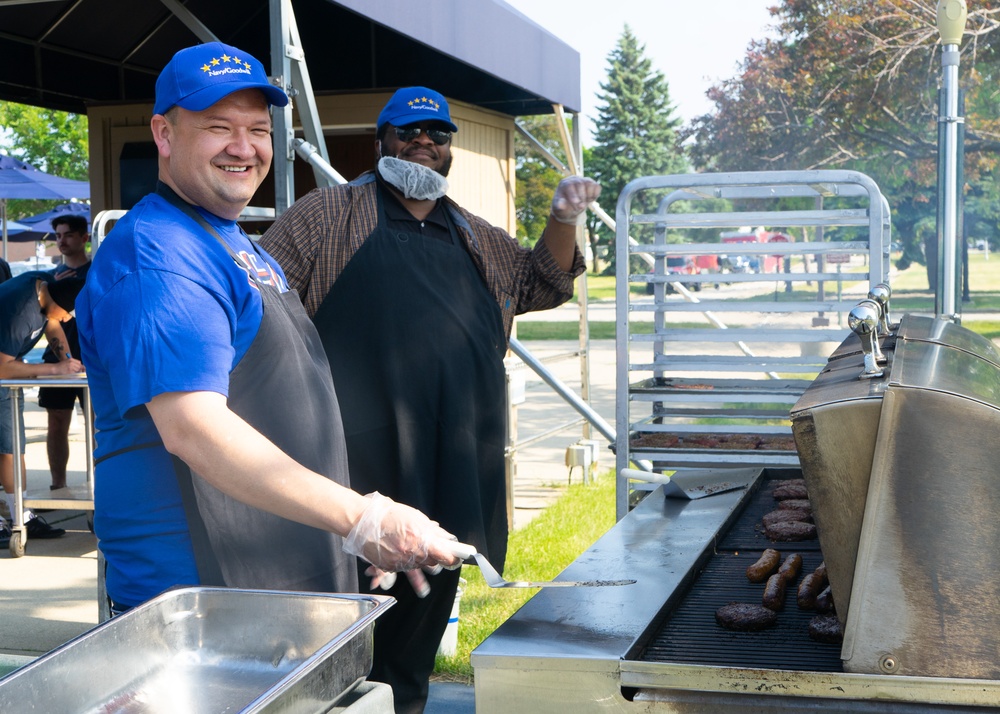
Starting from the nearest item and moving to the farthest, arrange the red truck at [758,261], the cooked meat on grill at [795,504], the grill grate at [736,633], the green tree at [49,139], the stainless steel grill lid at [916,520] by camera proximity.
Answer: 1. the stainless steel grill lid at [916,520]
2. the grill grate at [736,633]
3. the cooked meat on grill at [795,504]
4. the green tree at [49,139]
5. the red truck at [758,261]

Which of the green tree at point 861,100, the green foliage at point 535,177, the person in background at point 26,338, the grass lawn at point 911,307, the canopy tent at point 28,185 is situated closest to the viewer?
the person in background at point 26,338

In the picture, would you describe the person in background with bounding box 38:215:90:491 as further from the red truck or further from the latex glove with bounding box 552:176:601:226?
the red truck

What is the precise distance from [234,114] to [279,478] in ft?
2.35

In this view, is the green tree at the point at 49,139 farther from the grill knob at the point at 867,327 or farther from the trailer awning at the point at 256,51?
the grill knob at the point at 867,327

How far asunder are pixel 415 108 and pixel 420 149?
13 centimetres

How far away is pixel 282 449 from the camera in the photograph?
6.09ft

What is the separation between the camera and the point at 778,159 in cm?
2016

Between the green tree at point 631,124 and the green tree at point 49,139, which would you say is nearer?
the green tree at point 49,139

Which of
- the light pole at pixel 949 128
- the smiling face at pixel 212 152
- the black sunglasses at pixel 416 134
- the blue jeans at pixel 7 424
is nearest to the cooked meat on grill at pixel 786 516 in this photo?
the black sunglasses at pixel 416 134

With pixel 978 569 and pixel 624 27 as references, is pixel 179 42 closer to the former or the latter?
pixel 978 569

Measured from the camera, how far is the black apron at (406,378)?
2.89 meters

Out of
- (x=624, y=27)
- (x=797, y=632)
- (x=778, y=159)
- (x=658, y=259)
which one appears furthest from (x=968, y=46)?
(x=624, y=27)

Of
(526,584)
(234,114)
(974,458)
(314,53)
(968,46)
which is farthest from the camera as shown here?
(968,46)

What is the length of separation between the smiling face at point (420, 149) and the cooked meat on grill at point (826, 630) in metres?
1.83
